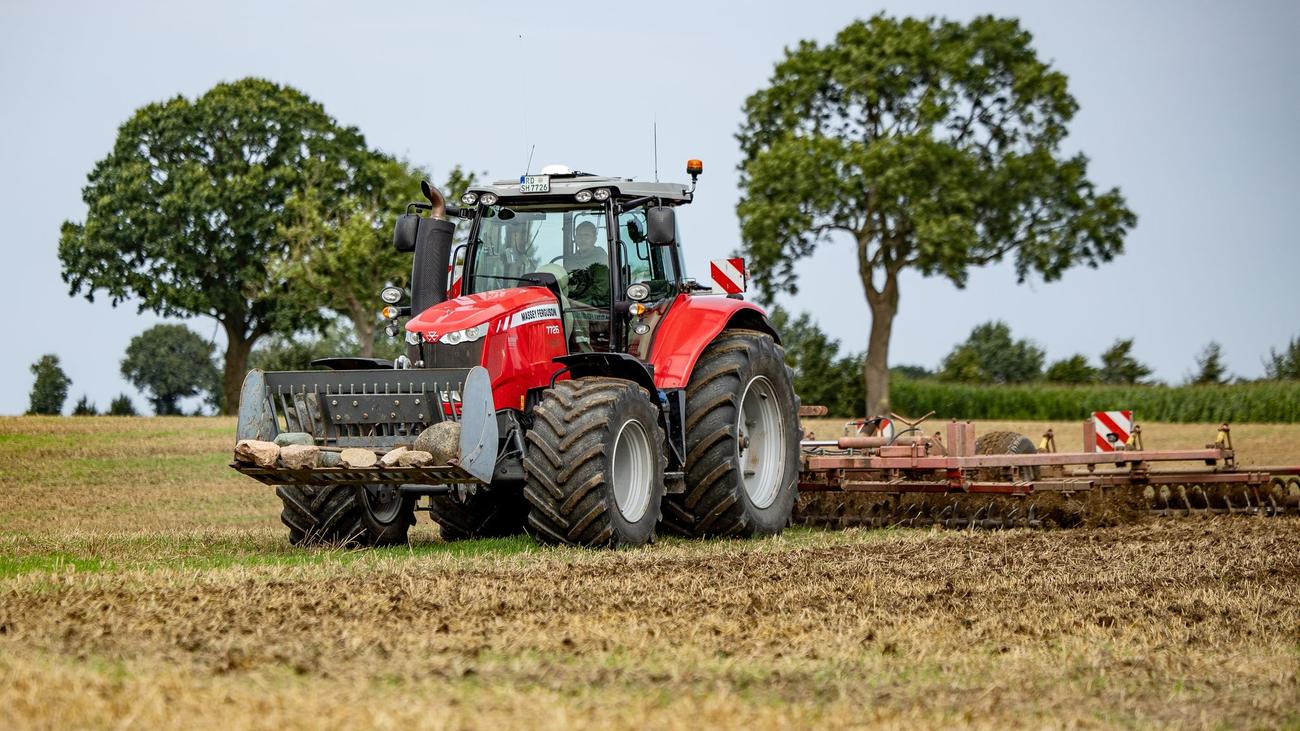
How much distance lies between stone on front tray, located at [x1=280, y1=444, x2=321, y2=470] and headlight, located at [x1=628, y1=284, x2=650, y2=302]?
248cm

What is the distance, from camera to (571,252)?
11.2 meters

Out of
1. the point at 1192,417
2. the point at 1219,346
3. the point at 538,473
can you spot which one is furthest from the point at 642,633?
the point at 1219,346

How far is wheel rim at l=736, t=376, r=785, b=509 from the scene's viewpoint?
12.4 m

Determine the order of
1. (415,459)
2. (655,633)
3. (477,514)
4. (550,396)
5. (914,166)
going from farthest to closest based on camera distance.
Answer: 1. (914,166)
2. (477,514)
3. (550,396)
4. (415,459)
5. (655,633)

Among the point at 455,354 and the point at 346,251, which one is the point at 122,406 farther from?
the point at 455,354

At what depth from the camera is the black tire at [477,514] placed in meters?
12.1

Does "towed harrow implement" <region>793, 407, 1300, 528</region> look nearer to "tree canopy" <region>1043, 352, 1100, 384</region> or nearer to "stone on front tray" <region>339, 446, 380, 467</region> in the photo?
"stone on front tray" <region>339, 446, 380, 467</region>

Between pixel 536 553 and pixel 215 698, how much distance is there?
5.05 meters

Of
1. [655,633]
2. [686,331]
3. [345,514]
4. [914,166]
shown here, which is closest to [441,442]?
[345,514]

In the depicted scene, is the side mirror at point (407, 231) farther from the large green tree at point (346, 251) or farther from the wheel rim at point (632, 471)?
the large green tree at point (346, 251)

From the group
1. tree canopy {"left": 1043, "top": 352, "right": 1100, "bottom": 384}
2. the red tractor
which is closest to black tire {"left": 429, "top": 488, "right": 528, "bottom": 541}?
the red tractor

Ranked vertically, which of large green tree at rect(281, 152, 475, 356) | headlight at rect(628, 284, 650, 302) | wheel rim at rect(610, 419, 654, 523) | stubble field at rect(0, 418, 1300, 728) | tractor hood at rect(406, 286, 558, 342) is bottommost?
stubble field at rect(0, 418, 1300, 728)

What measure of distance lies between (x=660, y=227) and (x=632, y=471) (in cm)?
169

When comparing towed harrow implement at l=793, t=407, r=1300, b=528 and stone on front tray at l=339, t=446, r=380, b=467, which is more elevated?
stone on front tray at l=339, t=446, r=380, b=467
